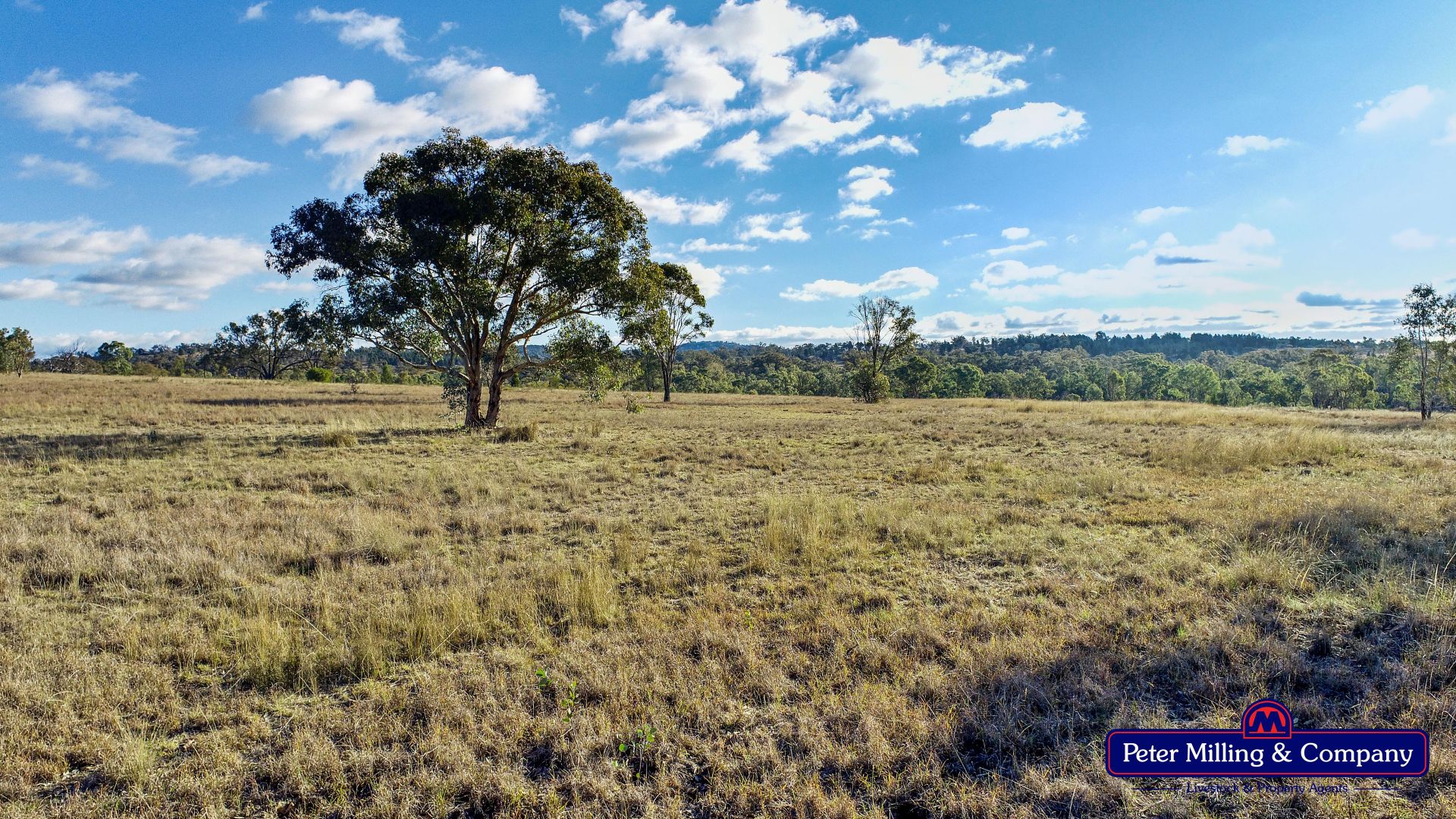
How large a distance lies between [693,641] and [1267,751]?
13.8 feet

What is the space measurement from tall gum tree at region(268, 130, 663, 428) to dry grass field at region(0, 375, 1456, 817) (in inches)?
428

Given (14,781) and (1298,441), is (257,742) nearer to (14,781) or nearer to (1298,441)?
(14,781)

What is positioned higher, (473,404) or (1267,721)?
(473,404)

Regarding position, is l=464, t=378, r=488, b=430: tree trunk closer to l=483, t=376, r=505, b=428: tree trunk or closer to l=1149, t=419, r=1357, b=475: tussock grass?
l=483, t=376, r=505, b=428: tree trunk

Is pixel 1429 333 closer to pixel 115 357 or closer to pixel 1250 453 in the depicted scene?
pixel 1250 453

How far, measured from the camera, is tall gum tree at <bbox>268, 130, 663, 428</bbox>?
21.0 metres

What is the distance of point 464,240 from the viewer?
2177cm

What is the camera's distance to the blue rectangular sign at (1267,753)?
3.66 m

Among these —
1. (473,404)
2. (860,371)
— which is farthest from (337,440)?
(860,371)

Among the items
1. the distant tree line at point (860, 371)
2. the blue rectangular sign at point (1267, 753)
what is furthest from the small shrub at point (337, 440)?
the blue rectangular sign at point (1267, 753)

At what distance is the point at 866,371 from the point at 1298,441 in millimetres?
45721

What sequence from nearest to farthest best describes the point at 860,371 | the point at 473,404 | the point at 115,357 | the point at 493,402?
1. the point at 473,404
2. the point at 493,402
3. the point at 860,371
4. the point at 115,357

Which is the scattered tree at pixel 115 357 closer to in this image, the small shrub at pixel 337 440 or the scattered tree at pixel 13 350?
the scattered tree at pixel 13 350

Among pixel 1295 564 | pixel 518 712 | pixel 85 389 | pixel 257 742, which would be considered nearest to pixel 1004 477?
pixel 1295 564
